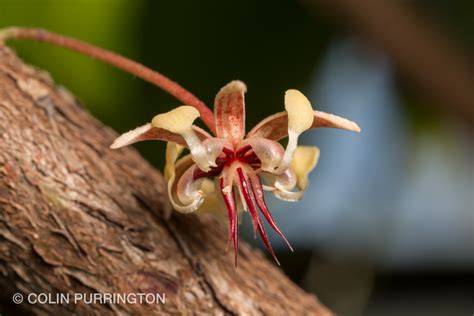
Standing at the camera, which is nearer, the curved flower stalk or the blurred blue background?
the curved flower stalk

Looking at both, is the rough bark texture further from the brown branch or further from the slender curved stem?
the brown branch

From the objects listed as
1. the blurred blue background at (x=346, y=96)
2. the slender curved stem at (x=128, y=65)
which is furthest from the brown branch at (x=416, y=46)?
the slender curved stem at (x=128, y=65)

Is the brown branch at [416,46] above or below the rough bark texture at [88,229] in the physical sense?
above

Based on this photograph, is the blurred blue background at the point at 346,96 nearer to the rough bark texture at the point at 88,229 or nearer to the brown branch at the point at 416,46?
the brown branch at the point at 416,46

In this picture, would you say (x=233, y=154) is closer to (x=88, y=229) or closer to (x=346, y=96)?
(x=88, y=229)

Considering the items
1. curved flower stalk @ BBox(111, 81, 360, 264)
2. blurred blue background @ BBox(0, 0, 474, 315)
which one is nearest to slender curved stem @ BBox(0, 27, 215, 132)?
curved flower stalk @ BBox(111, 81, 360, 264)

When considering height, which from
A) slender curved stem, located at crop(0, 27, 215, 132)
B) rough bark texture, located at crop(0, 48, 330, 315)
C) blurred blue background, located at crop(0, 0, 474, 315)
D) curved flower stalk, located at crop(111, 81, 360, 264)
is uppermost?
blurred blue background, located at crop(0, 0, 474, 315)

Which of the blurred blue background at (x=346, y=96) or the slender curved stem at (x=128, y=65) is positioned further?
the blurred blue background at (x=346, y=96)
